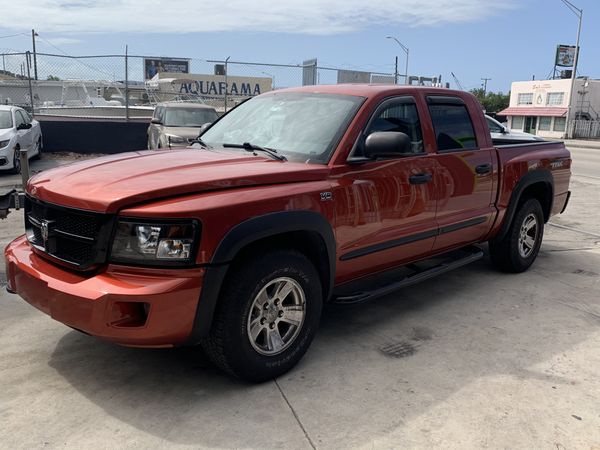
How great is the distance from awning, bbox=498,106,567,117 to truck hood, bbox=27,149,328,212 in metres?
50.2

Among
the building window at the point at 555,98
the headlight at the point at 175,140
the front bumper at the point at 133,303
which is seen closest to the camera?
the front bumper at the point at 133,303

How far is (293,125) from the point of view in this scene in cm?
418

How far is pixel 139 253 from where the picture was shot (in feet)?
9.79

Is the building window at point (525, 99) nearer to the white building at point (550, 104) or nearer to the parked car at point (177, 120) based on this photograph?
the white building at point (550, 104)

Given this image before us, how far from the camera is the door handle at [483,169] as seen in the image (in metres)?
4.97

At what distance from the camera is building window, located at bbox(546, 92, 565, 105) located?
163ft

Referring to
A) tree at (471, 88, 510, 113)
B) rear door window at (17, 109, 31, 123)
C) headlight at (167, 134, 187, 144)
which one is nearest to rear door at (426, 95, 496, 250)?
headlight at (167, 134, 187, 144)

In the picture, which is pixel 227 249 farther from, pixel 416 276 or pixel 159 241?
pixel 416 276

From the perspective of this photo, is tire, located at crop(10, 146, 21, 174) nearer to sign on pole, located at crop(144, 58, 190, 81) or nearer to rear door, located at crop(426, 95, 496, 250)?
sign on pole, located at crop(144, 58, 190, 81)

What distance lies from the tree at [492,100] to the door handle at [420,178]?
8540 centimetres

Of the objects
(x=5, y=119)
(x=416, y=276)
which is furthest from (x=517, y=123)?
(x=416, y=276)

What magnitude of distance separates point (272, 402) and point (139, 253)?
3.81ft

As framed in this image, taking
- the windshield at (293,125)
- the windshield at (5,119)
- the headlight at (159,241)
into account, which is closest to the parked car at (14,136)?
the windshield at (5,119)

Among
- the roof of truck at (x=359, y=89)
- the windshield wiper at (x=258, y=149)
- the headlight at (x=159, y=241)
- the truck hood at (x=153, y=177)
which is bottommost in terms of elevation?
the headlight at (x=159, y=241)
